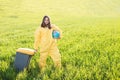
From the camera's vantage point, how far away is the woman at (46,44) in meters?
7.55

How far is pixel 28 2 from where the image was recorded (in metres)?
59.9

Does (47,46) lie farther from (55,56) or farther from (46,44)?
(55,56)

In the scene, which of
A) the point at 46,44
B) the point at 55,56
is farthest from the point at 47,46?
the point at 55,56

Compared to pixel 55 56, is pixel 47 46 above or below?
above

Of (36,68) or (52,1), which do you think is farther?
(52,1)

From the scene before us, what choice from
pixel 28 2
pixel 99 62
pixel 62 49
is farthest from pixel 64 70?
pixel 28 2

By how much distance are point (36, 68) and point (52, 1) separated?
58.4 meters

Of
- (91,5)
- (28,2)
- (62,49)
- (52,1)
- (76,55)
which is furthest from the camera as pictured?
(91,5)

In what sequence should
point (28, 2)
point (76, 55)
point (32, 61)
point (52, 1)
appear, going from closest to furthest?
point (32, 61), point (76, 55), point (28, 2), point (52, 1)

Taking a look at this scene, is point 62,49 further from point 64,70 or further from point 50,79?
point 50,79

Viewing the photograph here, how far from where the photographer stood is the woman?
7.55 meters

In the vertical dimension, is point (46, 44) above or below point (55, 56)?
above

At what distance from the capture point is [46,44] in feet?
25.0

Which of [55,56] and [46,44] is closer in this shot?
[55,56]
